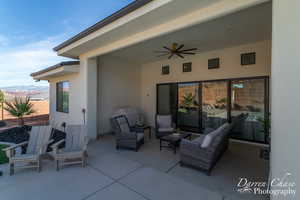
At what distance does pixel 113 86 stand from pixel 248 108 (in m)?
5.77

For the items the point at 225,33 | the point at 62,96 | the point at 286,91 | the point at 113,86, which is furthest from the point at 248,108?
the point at 62,96

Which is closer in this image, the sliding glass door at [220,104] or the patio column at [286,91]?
the patio column at [286,91]

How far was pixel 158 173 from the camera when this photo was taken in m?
3.05

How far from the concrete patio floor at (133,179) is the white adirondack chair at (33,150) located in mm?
213

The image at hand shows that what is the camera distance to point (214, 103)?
231 inches

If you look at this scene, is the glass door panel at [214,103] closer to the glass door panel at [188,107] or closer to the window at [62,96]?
the glass door panel at [188,107]

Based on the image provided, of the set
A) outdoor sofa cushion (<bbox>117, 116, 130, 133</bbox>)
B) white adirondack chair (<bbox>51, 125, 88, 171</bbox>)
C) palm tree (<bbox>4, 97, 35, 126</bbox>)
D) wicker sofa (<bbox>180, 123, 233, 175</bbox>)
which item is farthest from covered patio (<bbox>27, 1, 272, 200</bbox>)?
palm tree (<bbox>4, 97, 35, 126</bbox>)

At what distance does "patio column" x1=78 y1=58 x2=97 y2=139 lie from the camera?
5.22m

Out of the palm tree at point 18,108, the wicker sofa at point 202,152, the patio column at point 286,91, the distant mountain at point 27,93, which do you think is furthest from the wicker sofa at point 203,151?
the distant mountain at point 27,93

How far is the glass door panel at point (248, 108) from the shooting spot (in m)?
4.90

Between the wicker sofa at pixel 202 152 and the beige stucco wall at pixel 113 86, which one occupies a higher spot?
the beige stucco wall at pixel 113 86

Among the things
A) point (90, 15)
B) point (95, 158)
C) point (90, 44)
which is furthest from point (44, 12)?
point (95, 158)

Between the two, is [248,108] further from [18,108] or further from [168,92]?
[18,108]

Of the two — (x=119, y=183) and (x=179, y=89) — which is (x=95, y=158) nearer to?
(x=119, y=183)
